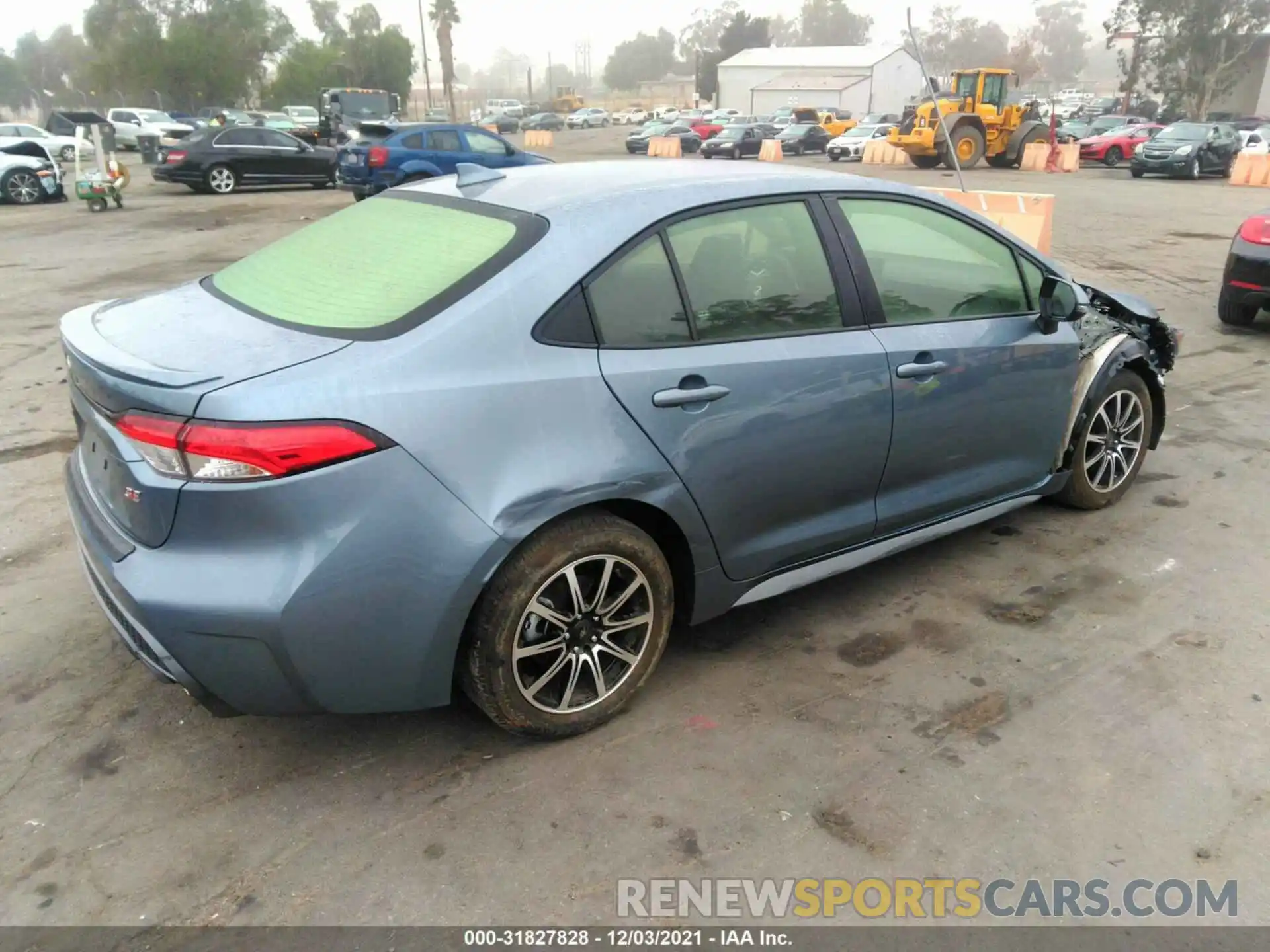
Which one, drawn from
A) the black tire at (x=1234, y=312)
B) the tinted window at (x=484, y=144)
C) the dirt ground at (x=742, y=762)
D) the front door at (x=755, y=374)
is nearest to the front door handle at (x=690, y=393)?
the front door at (x=755, y=374)

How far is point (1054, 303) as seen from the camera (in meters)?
3.85

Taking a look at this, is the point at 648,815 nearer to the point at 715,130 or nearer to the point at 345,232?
the point at 345,232

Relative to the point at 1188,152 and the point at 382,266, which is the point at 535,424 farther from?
the point at 1188,152

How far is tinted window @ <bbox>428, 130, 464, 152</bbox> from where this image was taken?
18.2 meters

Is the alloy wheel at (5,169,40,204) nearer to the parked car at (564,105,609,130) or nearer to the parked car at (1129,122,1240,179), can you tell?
the parked car at (1129,122,1240,179)

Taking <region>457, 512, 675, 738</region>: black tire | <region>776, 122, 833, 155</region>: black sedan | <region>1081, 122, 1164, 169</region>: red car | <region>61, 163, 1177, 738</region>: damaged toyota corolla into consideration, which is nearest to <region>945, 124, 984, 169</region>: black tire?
<region>1081, 122, 1164, 169</region>: red car

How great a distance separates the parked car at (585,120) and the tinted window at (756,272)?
65797 millimetres

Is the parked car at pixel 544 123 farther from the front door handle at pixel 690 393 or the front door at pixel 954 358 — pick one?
the front door handle at pixel 690 393

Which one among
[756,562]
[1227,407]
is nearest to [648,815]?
[756,562]

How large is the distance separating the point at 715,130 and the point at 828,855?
45.3 meters

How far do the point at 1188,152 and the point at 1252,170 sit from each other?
1876mm

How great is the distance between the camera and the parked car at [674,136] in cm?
3969

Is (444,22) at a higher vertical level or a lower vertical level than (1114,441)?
higher

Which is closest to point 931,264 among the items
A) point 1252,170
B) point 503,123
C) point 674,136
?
point 1252,170
